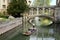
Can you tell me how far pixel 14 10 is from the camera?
37438mm

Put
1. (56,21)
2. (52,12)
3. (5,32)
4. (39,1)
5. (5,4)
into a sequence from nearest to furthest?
(5,32), (5,4), (56,21), (52,12), (39,1)

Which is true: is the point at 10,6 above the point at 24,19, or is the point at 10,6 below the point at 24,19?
above

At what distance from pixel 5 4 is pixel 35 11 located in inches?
299

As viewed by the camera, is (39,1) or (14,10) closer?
(14,10)

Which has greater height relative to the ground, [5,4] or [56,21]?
[5,4]

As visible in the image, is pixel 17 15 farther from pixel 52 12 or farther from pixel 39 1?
pixel 39 1

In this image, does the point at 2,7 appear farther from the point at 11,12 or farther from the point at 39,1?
the point at 39,1

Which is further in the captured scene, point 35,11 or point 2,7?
point 35,11

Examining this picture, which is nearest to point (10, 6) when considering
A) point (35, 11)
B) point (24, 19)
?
point (24, 19)

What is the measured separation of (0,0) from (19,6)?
3.69 m

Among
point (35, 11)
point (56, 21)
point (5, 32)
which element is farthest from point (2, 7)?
point (5, 32)

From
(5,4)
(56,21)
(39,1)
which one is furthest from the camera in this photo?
(39,1)

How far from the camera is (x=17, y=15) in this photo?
40094mm

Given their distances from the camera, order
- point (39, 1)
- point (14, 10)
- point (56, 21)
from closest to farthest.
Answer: point (14, 10)
point (56, 21)
point (39, 1)
